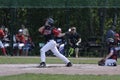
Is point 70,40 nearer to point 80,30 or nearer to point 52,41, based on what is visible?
point 80,30

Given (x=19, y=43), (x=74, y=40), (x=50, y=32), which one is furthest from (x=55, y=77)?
(x=19, y=43)

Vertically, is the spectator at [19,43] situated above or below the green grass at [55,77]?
above

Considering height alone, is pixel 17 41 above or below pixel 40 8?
below

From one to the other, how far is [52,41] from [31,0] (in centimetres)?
1324

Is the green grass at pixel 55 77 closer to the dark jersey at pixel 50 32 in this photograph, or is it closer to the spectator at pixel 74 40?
the dark jersey at pixel 50 32

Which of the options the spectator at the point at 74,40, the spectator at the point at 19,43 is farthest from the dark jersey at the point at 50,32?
the spectator at the point at 19,43

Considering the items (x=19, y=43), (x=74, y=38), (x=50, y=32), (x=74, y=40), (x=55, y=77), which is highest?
(x=50, y=32)

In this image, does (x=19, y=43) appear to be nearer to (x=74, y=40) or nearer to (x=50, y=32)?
(x=74, y=40)

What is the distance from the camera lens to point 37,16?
34.1 metres

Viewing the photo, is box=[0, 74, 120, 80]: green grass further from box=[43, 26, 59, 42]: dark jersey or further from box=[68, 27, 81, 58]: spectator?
box=[68, 27, 81, 58]: spectator

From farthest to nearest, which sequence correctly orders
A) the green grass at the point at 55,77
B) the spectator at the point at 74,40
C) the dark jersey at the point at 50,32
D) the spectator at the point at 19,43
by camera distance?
1. the spectator at the point at 19,43
2. the spectator at the point at 74,40
3. the dark jersey at the point at 50,32
4. the green grass at the point at 55,77

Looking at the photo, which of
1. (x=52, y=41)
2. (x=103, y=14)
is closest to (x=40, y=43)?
(x=103, y=14)

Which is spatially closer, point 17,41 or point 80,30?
point 17,41

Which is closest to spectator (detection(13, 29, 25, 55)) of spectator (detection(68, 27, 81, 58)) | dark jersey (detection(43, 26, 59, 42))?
spectator (detection(68, 27, 81, 58))
